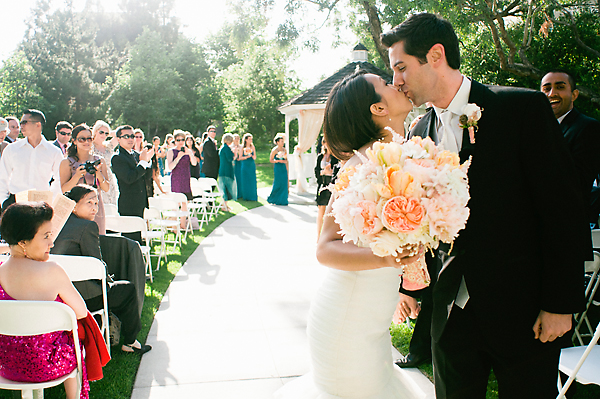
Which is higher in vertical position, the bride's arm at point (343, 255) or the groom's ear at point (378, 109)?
the groom's ear at point (378, 109)

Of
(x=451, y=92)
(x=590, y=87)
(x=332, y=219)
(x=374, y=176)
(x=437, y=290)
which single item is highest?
(x=590, y=87)

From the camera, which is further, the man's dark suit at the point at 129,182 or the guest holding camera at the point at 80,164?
the man's dark suit at the point at 129,182

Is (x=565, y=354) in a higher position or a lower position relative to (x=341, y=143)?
lower

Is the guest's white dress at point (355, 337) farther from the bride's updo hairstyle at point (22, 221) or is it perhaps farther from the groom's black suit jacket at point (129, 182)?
the groom's black suit jacket at point (129, 182)

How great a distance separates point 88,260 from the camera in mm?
3857

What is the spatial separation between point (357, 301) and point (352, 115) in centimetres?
86

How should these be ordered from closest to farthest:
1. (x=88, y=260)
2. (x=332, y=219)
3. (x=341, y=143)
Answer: (x=332, y=219) → (x=341, y=143) → (x=88, y=260)

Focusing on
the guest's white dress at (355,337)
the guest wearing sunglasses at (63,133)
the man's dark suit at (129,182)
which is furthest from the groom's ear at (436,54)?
the guest wearing sunglasses at (63,133)

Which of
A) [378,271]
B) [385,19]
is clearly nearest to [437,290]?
[378,271]

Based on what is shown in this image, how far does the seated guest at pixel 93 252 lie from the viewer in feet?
13.6

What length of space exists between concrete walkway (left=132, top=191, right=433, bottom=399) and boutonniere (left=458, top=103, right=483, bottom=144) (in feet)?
7.99

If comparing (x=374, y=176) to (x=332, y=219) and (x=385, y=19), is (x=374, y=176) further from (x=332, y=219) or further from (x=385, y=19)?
(x=385, y=19)

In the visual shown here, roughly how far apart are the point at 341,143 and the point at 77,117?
4636cm

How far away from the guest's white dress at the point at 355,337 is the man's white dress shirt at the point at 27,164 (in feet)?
19.0
